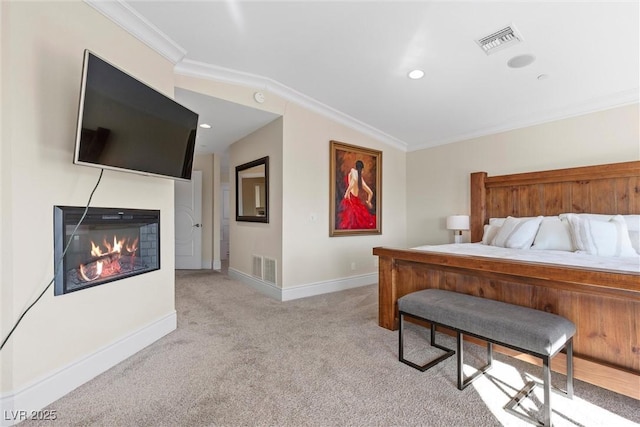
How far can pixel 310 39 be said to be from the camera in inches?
95.9

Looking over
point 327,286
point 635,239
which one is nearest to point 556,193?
point 635,239

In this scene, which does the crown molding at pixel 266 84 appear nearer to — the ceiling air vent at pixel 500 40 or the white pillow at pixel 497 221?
the ceiling air vent at pixel 500 40

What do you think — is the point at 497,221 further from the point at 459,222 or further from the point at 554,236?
the point at 554,236

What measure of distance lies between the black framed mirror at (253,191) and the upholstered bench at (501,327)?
249cm

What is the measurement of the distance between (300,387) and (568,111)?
4261 mm

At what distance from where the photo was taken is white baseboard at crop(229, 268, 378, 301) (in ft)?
11.8

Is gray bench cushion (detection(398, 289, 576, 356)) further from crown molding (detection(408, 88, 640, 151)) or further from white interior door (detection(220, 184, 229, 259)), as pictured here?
white interior door (detection(220, 184, 229, 259))

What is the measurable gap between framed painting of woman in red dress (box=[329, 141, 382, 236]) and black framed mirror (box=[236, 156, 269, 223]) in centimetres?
93

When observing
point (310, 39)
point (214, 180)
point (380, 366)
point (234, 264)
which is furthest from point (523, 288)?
point (214, 180)

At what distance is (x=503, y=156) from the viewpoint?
403cm

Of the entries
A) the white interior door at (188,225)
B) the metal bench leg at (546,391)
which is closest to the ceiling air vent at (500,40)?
the metal bench leg at (546,391)

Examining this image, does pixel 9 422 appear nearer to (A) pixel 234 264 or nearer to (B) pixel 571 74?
(A) pixel 234 264

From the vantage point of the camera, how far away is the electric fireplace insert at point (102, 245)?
68.8 inches

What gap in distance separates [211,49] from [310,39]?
0.94 m
